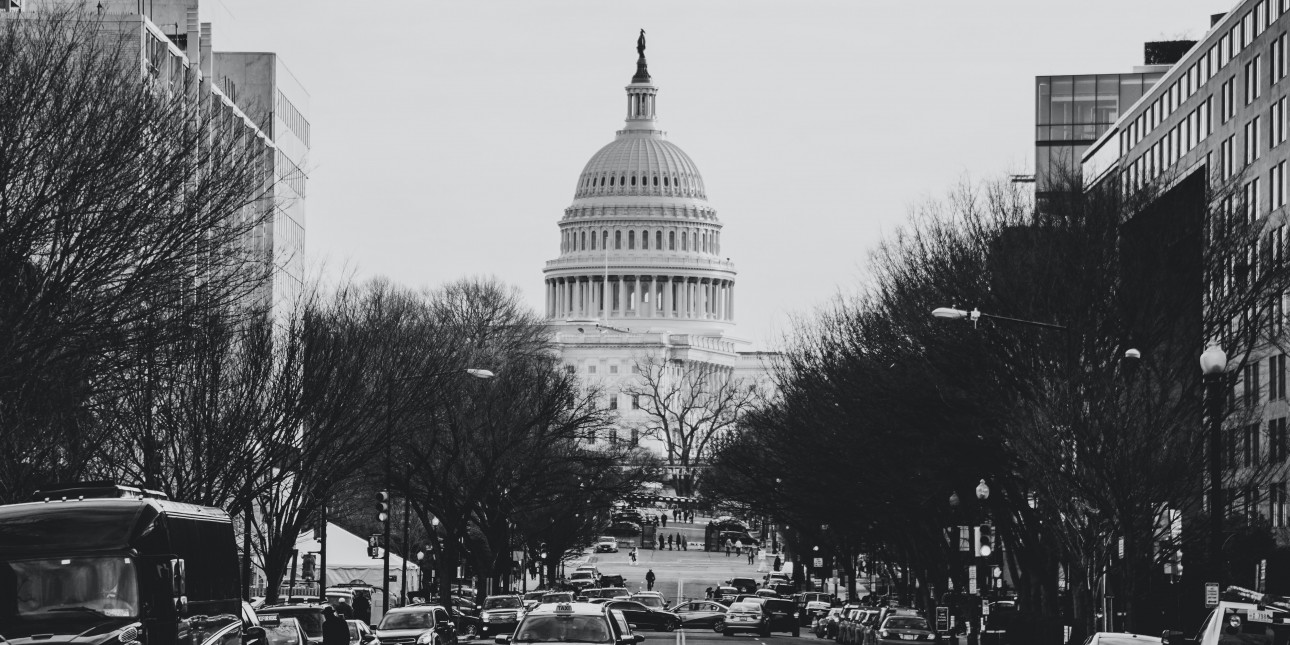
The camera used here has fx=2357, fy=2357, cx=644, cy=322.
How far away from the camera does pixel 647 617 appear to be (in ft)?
246

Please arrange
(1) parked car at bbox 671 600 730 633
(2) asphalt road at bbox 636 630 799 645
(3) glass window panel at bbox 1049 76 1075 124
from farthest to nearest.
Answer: (3) glass window panel at bbox 1049 76 1075 124 < (1) parked car at bbox 671 600 730 633 < (2) asphalt road at bbox 636 630 799 645

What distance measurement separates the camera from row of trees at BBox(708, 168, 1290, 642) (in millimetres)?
44688

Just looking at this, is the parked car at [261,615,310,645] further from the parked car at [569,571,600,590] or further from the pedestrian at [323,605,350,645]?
the parked car at [569,571,600,590]

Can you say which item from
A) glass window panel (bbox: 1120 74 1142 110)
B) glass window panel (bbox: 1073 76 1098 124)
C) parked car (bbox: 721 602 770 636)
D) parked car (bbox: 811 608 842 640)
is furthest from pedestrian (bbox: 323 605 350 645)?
glass window panel (bbox: 1073 76 1098 124)

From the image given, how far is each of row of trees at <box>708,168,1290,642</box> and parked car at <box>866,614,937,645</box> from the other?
3345 mm

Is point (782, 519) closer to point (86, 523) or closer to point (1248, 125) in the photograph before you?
point (1248, 125)

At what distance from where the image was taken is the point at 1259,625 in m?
24.7

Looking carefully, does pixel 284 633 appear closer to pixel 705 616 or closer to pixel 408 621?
pixel 408 621

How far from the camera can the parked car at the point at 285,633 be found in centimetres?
3238

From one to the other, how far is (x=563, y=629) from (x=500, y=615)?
30.6 meters

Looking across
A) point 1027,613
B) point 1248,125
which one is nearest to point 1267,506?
point 1248,125

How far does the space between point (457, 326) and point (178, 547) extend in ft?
260

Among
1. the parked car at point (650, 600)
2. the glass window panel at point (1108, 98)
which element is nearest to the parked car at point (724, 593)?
the parked car at point (650, 600)

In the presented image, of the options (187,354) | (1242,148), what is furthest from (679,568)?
(187,354)
